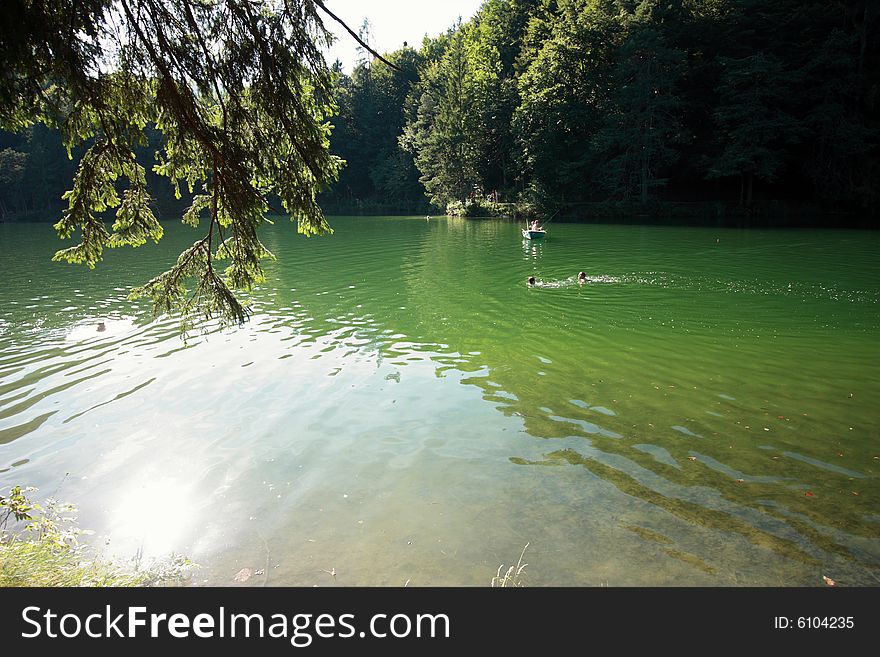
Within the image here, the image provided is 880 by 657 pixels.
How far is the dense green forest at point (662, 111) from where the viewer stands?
41.2 metres

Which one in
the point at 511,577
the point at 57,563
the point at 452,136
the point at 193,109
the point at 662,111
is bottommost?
the point at 511,577

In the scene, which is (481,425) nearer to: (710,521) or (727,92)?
(710,521)

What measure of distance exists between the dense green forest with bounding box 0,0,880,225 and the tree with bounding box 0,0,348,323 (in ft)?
101

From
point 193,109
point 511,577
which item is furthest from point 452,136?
point 511,577

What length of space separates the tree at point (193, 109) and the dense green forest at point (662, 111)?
3088cm

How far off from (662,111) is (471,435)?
4697 cm

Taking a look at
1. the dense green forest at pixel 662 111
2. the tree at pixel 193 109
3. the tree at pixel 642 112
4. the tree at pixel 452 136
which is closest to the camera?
the tree at pixel 193 109

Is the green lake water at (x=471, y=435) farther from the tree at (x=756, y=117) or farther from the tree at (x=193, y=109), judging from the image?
the tree at (x=756, y=117)

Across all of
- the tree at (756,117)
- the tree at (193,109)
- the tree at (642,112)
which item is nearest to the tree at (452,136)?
the tree at (642,112)

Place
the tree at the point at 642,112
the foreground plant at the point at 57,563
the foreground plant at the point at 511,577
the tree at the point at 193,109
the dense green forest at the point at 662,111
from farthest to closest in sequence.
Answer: the tree at the point at 642,112
the dense green forest at the point at 662,111
the tree at the point at 193,109
the foreground plant at the point at 511,577
the foreground plant at the point at 57,563

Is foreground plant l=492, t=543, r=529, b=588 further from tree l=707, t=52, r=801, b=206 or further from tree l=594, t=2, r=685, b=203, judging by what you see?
tree l=594, t=2, r=685, b=203

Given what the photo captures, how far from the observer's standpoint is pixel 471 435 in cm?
772

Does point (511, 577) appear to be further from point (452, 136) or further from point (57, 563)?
point (452, 136)

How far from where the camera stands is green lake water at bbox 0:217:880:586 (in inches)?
204
